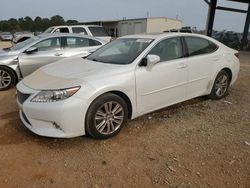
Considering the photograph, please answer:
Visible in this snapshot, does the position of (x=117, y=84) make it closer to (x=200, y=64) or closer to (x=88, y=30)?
(x=200, y=64)

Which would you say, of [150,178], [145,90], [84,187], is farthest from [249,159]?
[84,187]

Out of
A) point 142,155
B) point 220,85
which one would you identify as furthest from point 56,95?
point 220,85

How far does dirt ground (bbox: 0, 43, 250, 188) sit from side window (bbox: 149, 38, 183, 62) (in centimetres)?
106

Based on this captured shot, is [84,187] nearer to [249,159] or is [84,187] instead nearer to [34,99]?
[34,99]

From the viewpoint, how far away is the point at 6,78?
644cm

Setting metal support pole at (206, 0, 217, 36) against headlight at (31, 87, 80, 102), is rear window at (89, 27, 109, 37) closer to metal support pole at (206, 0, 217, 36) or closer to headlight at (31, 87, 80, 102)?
metal support pole at (206, 0, 217, 36)

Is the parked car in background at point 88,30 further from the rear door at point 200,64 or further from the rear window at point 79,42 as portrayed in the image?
the rear door at point 200,64

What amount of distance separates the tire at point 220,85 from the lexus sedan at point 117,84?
74 millimetres

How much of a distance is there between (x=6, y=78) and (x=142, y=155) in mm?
4564

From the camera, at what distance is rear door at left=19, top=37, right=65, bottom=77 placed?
663cm

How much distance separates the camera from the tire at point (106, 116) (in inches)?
139

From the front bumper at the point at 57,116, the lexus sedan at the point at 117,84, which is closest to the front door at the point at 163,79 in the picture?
the lexus sedan at the point at 117,84

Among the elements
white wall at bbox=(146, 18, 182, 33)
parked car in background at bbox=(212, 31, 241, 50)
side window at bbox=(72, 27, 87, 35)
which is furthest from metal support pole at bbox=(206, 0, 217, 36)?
white wall at bbox=(146, 18, 182, 33)

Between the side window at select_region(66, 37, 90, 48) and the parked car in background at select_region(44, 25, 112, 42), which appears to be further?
the parked car in background at select_region(44, 25, 112, 42)
